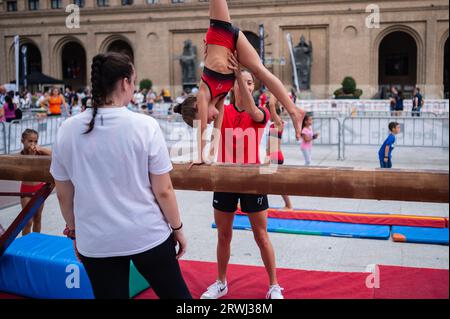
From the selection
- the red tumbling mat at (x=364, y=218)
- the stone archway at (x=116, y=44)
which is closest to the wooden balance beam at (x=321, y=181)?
the red tumbling mat at (x=364, y=218)

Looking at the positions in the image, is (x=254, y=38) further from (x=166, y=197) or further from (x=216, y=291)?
(x=166, y=197)

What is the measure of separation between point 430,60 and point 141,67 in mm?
20257

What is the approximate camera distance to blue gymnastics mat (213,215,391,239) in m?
6.71

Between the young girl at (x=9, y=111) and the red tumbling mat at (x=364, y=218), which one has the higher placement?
the young girl at (x=9, y=111)

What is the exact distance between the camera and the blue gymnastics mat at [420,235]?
6410 millimetres

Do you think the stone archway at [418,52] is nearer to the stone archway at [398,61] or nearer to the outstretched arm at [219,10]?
the stone archway at [398,61]

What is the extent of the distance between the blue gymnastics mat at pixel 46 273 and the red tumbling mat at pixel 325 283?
505mm

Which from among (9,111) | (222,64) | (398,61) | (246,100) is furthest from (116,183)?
(398,61)

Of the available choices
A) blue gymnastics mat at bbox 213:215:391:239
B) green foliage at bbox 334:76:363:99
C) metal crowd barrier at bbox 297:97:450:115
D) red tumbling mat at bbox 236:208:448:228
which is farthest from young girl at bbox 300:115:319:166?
green foliage at bbox 334:76:363:99

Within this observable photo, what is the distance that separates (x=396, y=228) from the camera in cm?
699

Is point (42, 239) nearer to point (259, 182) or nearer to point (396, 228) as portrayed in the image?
point (259, 182)

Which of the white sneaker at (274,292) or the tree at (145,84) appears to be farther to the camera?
the tree at (145,84)

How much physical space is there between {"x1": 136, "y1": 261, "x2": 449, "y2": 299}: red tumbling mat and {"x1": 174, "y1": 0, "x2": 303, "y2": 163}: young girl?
1.60m
